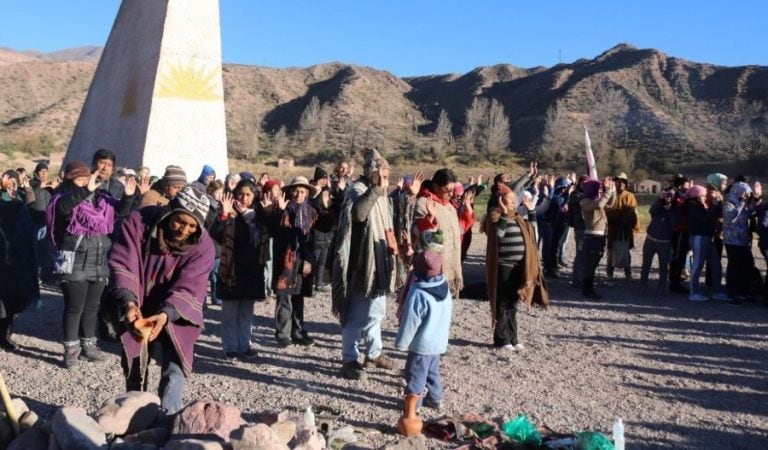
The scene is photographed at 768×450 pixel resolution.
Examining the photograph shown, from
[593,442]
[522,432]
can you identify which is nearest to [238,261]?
[522,432]

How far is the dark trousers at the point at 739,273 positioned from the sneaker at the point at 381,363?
562 cm

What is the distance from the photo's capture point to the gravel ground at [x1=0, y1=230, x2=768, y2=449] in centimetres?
482

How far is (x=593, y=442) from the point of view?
3.84m

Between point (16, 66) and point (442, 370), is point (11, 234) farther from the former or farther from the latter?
point (16, 66)

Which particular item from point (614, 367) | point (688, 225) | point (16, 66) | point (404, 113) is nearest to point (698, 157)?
point (404, 113)

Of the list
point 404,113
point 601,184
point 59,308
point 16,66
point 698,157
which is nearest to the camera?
point 59,308

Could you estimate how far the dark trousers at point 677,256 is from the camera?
991cm

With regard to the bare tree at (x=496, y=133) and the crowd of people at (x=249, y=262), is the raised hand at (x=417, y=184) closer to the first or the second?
the crowd of people at (x=249, y=262)

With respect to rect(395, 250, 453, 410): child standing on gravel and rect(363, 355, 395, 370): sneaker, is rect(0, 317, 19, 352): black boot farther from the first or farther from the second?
rect(395, 250, 453, 410): child standing on gravel

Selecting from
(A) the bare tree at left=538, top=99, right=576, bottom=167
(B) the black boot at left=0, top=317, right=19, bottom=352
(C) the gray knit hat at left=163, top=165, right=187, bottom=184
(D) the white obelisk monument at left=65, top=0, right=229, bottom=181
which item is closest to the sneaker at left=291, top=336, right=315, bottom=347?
(C) the gray knit hat at left=163, top=165, right=187, bottom=184

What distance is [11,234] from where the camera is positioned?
608 cm

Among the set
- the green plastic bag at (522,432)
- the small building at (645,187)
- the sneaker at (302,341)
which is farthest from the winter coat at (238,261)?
the small building at (645,187)

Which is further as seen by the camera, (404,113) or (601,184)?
(404,113)

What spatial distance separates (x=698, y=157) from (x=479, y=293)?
4437 cm
